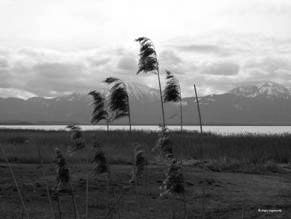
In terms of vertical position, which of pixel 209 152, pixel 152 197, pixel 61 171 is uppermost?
pixel 61 171

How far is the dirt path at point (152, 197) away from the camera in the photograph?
8891 mm

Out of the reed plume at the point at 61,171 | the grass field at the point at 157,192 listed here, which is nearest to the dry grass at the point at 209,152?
the grass field at the point at 157,192

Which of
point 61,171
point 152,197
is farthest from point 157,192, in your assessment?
point 61,171

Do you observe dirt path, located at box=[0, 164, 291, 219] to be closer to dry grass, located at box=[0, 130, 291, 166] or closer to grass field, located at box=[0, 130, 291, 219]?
grass field, located at box=[0, 130, 291, 219]

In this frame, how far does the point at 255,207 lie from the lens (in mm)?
9664

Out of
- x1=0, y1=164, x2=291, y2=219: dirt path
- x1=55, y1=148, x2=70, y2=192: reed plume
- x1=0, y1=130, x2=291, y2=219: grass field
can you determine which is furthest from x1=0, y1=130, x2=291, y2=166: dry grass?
x1=55, y1=148, x2=70, y2=192: reed plume

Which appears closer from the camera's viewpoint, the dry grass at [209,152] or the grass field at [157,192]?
the grass field at [157,192]

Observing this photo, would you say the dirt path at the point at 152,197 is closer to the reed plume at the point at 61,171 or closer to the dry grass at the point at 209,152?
the reed plume at the point at 61,171

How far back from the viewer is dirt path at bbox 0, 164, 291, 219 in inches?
350

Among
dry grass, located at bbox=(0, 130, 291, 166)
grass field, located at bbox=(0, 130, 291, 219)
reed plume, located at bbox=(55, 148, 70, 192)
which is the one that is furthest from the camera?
dry grass, located at bbox=(0, 130, 291, 166)

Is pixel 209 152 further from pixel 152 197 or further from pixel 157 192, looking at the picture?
pixel 152 197

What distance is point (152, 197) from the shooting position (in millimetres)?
10688

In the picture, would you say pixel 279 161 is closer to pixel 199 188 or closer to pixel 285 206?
pixel 199 188

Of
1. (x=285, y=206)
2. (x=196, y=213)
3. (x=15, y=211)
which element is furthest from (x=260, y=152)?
(x=15, y=211)
